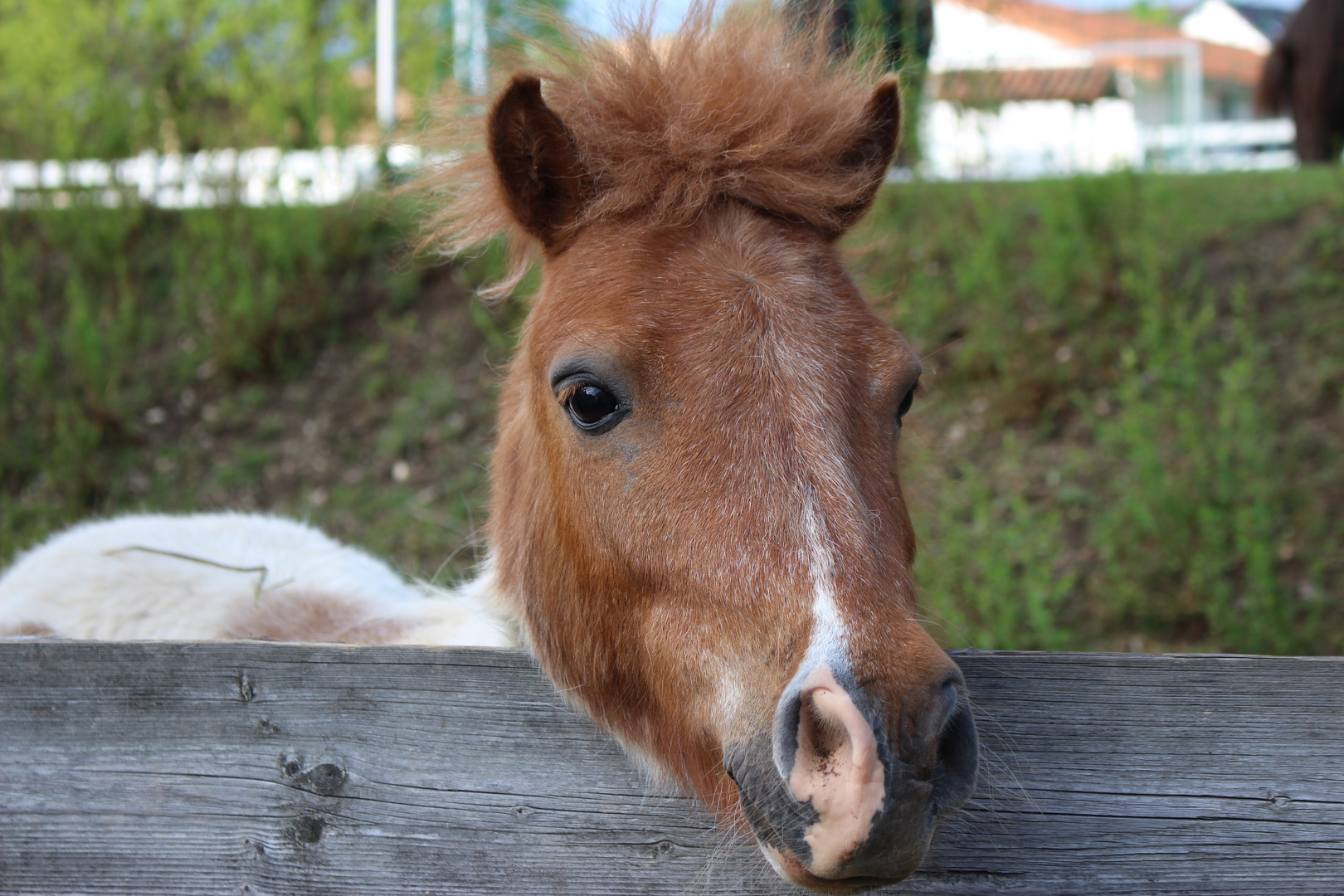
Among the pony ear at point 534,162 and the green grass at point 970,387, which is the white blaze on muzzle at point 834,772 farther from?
the green grass at point 970,387

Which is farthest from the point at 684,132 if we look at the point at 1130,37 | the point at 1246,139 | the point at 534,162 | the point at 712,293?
the point at 1130,37

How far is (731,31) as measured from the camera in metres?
2.45

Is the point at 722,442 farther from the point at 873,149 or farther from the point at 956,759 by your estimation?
the point at 873,149

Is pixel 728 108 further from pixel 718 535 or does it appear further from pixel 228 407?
pixel 228 407

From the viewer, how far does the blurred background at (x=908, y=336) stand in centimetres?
465

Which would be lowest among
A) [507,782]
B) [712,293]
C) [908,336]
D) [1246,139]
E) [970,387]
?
[970,387]

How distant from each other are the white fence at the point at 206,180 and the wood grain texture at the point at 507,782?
21.0 feet

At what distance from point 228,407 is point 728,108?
576 centimetres

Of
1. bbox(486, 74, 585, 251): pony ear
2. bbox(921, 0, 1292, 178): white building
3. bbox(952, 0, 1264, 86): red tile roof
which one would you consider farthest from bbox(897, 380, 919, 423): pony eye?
bbox(952, 0, 1264, 86): red tile roof

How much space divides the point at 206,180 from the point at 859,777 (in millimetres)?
7948

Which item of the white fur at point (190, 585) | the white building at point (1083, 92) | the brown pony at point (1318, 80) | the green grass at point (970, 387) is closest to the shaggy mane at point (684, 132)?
the white fur at point (190, 585)

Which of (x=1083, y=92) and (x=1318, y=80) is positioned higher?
(x=1318, y=80)

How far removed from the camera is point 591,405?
1.87 meters

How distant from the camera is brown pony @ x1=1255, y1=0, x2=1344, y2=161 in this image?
37.2 ft
